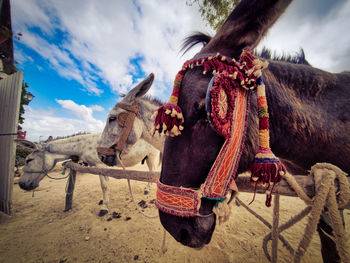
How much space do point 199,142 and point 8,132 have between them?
5.66 metres

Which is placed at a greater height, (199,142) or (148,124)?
(148,124)

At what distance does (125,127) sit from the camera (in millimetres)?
2916

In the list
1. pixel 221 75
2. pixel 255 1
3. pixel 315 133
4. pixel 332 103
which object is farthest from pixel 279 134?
pixel 255 1

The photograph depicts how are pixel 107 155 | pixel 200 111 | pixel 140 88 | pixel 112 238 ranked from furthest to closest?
pixel 140 88
pixel 107 155
pixel 112 238
pixel 200 111

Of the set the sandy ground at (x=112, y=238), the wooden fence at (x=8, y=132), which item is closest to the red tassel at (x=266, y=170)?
the sandy ground at (x=112, y=238)

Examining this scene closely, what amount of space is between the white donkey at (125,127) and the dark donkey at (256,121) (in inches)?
74.6

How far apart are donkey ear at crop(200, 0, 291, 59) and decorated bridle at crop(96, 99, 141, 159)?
2387 millimetres

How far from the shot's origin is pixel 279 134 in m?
1.07

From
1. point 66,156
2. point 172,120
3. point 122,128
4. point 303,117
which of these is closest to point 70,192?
point 66,156

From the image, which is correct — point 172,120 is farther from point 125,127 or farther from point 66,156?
point 66,156

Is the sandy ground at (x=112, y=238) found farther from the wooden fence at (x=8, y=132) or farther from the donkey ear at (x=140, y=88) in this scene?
the donkey ear at (x=140, y=88)

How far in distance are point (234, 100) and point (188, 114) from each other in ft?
1.03

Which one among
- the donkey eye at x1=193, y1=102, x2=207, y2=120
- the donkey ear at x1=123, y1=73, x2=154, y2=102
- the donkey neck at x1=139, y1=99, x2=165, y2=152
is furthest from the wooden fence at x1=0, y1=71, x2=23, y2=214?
the donkey eye at x1=193, y1=102, x2=207, y2=120

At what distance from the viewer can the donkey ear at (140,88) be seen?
3.07 meters
